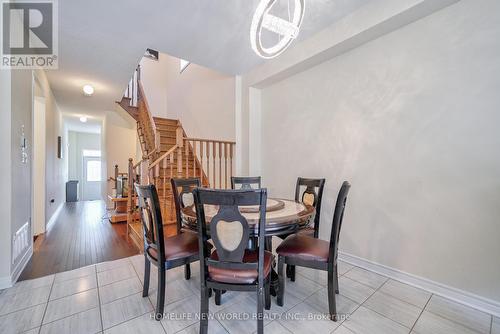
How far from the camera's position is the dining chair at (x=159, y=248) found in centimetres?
156

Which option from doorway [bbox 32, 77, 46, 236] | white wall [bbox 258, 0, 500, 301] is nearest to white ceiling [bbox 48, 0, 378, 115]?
doorway [bbox 32, 77, 46, 236]

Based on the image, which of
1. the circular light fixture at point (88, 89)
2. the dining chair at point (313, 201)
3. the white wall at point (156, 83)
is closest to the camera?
the dining chair at point (313, 201)

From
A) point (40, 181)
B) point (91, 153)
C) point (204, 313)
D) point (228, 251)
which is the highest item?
point (91, 153)

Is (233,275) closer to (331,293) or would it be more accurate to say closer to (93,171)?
(331,293)

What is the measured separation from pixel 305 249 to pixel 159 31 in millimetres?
2832

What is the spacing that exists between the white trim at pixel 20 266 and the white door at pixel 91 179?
7.37 metres

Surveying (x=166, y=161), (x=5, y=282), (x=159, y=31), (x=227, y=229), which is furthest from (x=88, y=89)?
(x=227, y=229)

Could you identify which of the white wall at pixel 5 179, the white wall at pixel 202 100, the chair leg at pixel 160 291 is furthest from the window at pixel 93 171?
the chair leg at pixel 160 291

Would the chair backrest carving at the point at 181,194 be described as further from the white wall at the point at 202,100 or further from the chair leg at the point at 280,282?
the white wall at the point at 202,100

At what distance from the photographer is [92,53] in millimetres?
3004

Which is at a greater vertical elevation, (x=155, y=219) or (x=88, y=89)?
(x=88, y=89)

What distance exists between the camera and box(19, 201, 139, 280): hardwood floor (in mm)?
2450

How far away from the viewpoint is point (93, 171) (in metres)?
9.41

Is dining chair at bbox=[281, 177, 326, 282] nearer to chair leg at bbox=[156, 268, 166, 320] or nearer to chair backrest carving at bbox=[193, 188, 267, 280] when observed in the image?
chair backrest carving at bbox=[193, 188, 267, 280]
